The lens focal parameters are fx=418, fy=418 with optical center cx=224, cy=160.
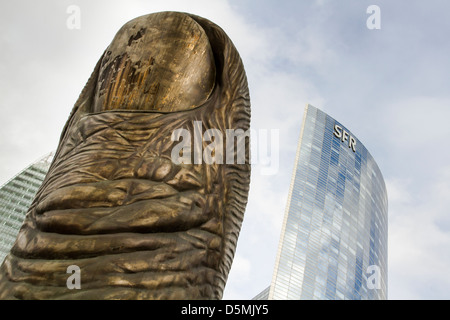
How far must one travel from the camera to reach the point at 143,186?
1.29 m

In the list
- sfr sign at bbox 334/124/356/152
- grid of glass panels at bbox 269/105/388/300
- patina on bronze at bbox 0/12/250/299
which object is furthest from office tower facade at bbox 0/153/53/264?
patina on bronze at bbox 0/12/250/299

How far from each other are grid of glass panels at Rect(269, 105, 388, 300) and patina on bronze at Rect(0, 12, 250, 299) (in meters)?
36.0

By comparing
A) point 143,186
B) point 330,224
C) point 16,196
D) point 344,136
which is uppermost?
point 344,136

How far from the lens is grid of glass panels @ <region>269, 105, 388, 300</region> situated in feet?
123

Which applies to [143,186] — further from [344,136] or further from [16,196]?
[344,136]

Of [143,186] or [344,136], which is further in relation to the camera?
[344,136]

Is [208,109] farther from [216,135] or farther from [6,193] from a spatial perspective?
[6,193]

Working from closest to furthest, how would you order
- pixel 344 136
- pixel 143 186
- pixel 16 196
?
pixel 143 186, pixel 16 196, pixel 344 136

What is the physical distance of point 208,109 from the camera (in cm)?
161

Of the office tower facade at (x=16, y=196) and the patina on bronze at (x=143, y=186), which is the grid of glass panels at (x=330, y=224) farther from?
the patina on bronze at (x=143, y=186)

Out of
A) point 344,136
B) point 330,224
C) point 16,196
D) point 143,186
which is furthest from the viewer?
point 344,136

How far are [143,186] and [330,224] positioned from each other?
41961 millimetres

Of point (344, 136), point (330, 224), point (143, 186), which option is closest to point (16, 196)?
point (330, 224)
